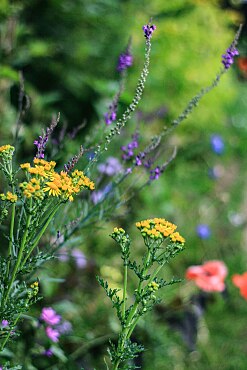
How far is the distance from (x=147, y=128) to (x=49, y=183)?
2791 millimetres

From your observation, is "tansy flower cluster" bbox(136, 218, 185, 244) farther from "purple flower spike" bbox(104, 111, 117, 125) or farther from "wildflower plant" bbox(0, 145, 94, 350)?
"purple flower spike" bbox(104, 111, 117, 125)

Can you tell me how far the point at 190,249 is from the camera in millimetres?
3383

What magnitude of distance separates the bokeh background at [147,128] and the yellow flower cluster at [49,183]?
3.82 ft

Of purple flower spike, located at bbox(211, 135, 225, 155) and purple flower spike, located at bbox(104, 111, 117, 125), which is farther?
purple flower spike, located at bbox(211, 135, 225, 155)

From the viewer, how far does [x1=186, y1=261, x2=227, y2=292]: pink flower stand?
252cm

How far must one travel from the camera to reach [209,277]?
8.38 ft

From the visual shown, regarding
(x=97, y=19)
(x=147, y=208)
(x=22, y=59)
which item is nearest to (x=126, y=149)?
(x=22, y=59)

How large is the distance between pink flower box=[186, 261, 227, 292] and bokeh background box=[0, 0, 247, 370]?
0.06 metres

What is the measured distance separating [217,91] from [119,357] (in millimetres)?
3125

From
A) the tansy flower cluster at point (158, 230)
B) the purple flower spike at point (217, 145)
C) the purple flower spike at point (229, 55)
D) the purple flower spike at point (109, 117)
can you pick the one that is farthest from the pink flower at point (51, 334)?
the purple flower spike at point (217, 145)

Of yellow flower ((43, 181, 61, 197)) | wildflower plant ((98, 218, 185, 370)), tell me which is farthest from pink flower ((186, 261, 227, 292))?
yellow flower ((43, 181, 61, 197))

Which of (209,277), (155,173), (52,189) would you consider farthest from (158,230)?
(209,277)

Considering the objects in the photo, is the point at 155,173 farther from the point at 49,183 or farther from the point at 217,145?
the point at 217,145

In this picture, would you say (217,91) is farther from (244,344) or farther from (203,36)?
(244,344)
